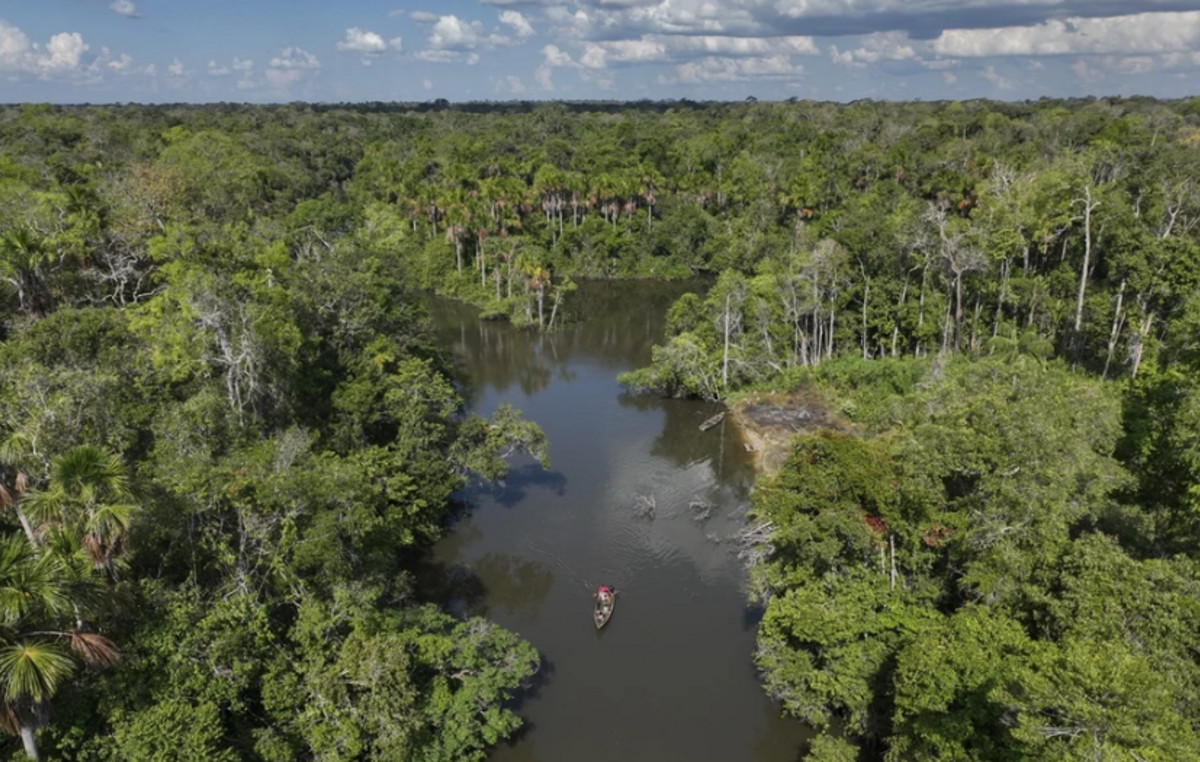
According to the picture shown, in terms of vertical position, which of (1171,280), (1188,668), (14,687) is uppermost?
(1171,280)

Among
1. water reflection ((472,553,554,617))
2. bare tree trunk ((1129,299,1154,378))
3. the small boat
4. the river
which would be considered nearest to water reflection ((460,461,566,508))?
the river

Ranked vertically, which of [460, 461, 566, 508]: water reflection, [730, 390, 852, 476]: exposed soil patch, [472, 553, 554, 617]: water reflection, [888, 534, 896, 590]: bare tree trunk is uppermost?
[888, 534, 896, 590]: bare tree trunk

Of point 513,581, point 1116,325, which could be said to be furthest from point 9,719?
point 1116,325

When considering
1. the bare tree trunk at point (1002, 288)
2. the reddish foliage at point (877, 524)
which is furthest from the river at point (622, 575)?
the bare tree trunk at point (1002, 288)

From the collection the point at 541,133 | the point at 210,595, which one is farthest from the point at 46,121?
the point at 210,595

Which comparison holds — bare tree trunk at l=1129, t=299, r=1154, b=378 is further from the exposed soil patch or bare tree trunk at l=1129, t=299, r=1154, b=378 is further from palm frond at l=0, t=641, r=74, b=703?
palm frond at l=0, t=641, r=74, b=703

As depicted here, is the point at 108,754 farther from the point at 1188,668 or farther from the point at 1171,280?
the point at 1171,280
